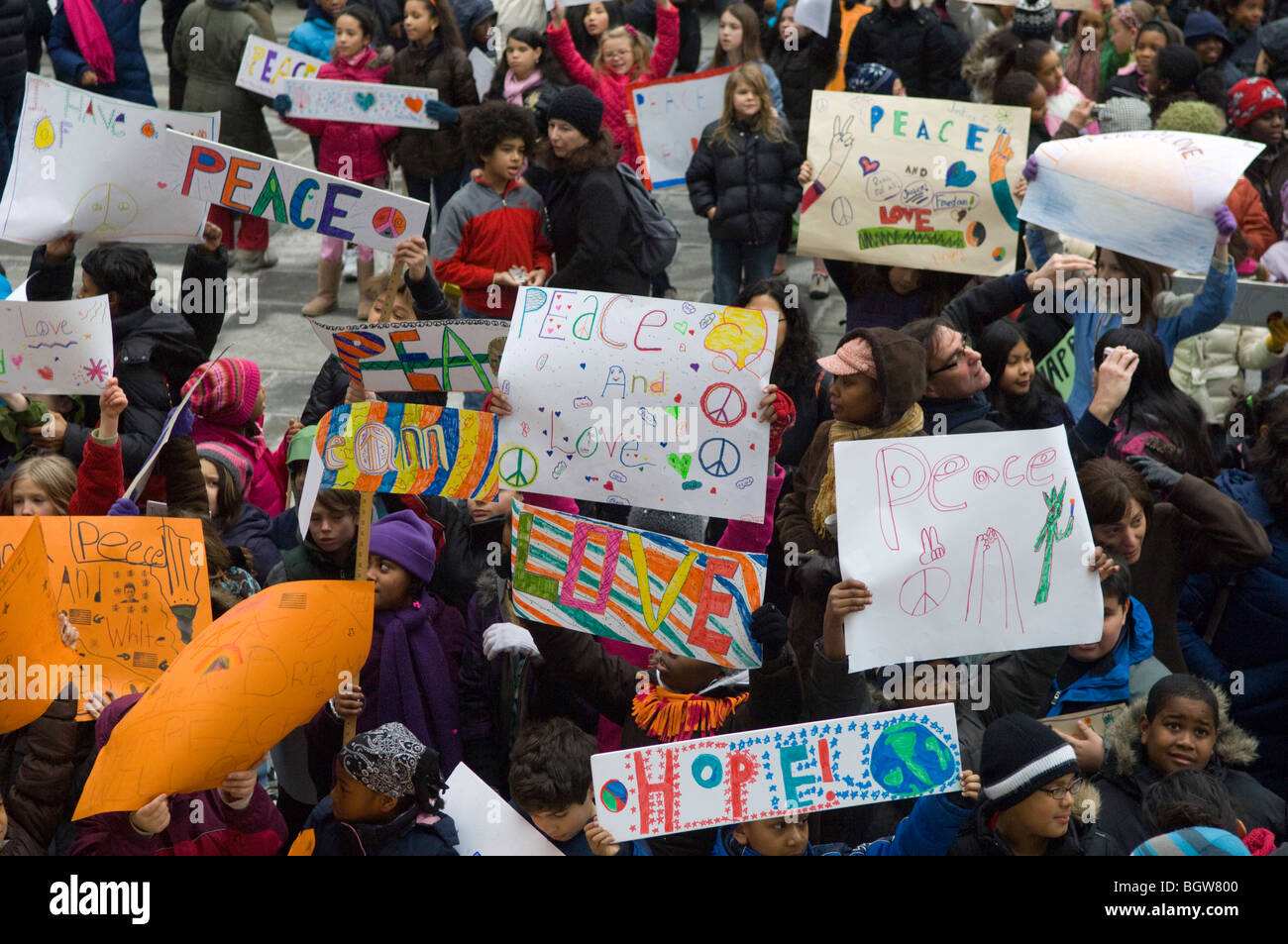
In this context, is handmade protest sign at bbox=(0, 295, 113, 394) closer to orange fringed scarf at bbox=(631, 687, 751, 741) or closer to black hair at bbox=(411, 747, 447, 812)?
black hair at bbox=(411, 747, 447, 812)

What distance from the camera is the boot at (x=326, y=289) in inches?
355

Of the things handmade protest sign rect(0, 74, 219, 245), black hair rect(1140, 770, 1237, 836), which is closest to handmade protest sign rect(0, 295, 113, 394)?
handmade protest sign rect(0, 74, 219, 245)

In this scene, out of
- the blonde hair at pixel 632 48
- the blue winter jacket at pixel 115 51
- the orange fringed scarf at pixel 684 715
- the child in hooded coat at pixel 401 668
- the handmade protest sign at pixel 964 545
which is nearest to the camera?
the handmade protest sign at pixel 964 545

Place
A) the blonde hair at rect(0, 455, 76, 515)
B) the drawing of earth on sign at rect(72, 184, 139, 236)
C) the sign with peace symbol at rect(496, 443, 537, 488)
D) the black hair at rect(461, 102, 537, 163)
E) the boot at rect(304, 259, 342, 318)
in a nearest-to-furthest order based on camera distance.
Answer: the sign with peace symbol at rect(496, 443, 537, 488) < the blonde hair at rect(0, 455, 76, 515) < the drawing of earth on sign at rect(72, 184, 139, 236) < the black hair at rect(461, 102, 537, 163) < the boot at rect(304, 259, 342, 318)

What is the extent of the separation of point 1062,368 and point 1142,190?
737mm

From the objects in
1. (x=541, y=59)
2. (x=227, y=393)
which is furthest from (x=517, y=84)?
(x=227, y=393)

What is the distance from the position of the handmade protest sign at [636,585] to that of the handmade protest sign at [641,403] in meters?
0.27

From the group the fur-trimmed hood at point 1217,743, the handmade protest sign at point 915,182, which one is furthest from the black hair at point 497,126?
the fur-trimmed hood at point 1217,743

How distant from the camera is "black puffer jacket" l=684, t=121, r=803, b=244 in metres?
8.02

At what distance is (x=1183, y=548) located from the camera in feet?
15.4

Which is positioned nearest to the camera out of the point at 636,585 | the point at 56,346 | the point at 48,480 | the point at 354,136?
the point at 636,585

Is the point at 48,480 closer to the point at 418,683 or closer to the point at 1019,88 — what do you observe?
the point at 418,683

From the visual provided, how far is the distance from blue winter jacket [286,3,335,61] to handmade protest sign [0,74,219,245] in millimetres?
3477

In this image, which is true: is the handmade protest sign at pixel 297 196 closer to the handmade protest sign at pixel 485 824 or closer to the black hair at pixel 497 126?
the black hair at pixel 497 126
